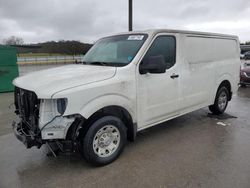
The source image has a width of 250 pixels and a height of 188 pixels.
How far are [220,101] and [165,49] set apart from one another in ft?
8.61

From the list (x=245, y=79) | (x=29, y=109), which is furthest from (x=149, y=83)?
(x=245, y=79)

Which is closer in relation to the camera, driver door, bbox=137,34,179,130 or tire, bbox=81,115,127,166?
tire, bbox=81,115,127,166

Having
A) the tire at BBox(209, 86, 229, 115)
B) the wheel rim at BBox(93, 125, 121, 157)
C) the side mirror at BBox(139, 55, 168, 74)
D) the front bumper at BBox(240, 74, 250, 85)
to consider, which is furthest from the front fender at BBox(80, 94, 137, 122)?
the front bumper at BBox(240, 74, 250, 85)

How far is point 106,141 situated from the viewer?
3184 mm

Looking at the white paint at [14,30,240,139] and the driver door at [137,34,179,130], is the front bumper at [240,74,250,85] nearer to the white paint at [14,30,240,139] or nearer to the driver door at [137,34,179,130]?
the white paint at [14,30,240,139]

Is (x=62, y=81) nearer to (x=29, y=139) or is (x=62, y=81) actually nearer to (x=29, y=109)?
(x=29, y=109)

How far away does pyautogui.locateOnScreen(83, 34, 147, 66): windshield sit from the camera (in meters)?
3.54

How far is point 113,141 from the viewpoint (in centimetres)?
327

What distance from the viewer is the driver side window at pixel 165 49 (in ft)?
11.9

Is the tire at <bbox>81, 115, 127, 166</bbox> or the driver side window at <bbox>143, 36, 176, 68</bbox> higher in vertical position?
the driver side window at <bbox>143, 36, 176, 68</bbox>

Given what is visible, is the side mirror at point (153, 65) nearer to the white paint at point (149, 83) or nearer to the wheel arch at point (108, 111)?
the white paint at point (149, 83)

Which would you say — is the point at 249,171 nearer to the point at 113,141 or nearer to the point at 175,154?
the point at 175,154

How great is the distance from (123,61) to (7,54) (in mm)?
7523

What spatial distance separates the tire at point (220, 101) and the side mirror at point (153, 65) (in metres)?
2.63
